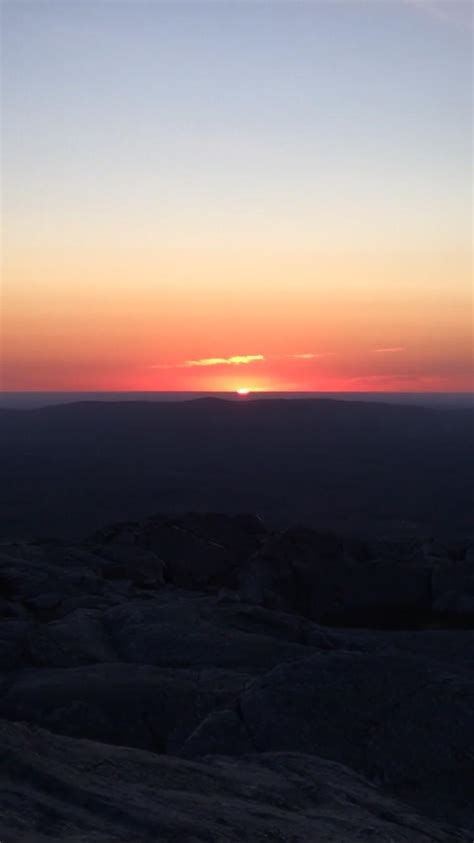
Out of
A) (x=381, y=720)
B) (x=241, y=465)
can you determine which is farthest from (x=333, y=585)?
(x=241, y=465)

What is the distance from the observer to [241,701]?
11.2 m

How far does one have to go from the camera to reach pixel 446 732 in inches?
416

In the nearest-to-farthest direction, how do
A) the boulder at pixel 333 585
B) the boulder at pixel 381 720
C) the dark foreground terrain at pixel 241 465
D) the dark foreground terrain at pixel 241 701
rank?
1. the dark foreground terrain at pixel 241 701
2. the boulder at pixel 381 720
3. the boulder at pixel 333 585
4. the dark foreground terrain at pixel 241 465

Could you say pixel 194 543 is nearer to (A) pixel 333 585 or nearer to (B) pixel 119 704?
(A) pixel 333 585

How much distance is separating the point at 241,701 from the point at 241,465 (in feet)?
248

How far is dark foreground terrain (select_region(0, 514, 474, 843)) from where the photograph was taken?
6433mm

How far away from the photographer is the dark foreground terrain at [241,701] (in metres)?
6.43

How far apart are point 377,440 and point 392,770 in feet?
350

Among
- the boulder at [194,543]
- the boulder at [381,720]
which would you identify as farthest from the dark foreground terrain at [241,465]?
the boulder at [381,720]

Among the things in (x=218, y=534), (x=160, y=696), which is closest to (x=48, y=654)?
(x=160, y=696)

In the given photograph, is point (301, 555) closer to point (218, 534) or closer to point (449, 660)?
point (218, 534)

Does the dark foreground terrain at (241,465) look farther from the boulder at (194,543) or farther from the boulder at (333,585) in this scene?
the boulder at (333,585)

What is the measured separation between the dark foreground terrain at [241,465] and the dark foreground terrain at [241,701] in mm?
22664

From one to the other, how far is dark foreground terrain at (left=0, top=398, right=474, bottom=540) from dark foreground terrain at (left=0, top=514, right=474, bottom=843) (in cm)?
2266
